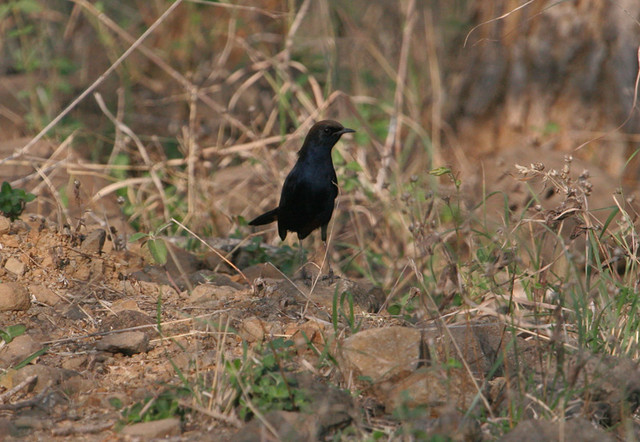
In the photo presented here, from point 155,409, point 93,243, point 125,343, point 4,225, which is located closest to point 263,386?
point 155,409

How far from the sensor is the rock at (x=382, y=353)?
9.01ft

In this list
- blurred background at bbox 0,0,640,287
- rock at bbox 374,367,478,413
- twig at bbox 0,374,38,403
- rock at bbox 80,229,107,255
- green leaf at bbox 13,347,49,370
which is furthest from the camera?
blurred background at bbox 0,0,640,287

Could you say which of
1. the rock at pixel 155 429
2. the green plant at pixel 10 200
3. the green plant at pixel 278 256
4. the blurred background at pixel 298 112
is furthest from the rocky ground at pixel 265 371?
the blurred background at pixel 298 112

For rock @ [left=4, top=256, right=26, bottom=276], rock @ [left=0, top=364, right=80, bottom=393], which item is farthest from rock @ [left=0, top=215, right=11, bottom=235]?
rock @ [left=0, top=364, right=80, bottom=393]

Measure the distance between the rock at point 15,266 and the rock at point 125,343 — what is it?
2.48 ft

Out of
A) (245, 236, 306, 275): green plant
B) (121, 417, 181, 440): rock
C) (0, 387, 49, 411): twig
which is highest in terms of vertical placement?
(121, 417, 181, 440): rock

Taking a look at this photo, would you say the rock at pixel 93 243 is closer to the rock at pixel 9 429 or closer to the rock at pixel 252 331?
the rock at pixel 252 331

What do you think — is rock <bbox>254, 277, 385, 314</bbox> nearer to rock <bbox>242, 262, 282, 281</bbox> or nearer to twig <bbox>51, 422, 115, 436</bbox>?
rock <bbox>242, 262, 282, 281</bbox>

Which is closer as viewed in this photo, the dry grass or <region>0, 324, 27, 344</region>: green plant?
<region>0, 324, 27, 344</region>: green plant

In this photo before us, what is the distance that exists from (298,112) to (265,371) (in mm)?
4149

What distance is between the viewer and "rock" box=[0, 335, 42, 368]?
2943 millimetres

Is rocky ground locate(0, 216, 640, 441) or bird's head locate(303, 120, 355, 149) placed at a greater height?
bird's head locate(303, 120, 355, 149)

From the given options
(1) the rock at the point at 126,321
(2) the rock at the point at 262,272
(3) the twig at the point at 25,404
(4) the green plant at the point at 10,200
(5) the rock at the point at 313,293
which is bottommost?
(2) the rock at the point at 262,272

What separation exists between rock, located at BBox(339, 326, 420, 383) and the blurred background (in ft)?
6.82
